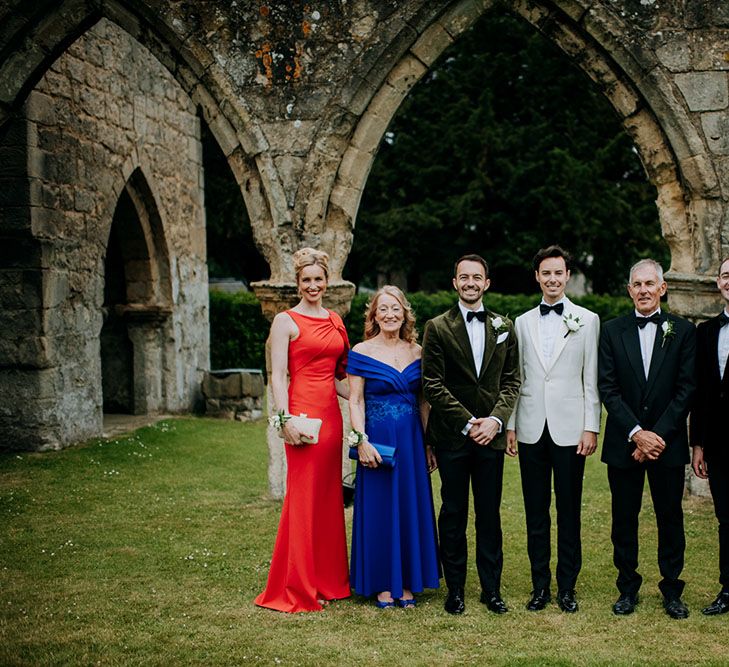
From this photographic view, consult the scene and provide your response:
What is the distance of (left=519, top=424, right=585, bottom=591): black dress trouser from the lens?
4.63 m

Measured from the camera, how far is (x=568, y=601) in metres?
4.69

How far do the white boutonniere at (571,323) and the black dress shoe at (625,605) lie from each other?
4.71 feet

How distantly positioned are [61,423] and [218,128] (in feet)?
14.4

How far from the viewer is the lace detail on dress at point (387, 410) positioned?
4.77 metres

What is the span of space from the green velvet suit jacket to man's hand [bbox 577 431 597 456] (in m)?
0.39

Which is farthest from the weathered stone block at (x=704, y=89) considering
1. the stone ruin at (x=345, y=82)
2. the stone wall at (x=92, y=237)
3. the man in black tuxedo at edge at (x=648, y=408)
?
the stone wall at (x=92, y=237)

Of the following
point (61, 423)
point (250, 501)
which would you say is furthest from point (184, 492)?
point (61, 423)

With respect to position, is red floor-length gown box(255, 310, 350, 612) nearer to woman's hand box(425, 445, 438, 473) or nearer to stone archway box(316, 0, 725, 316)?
woman's hand box(425, 445, 438, 473)

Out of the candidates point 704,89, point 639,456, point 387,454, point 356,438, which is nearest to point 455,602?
point 387,454

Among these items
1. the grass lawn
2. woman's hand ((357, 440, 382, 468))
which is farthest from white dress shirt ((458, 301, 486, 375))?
the grass lawn

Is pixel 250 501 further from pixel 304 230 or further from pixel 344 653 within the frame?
pixel 344 653

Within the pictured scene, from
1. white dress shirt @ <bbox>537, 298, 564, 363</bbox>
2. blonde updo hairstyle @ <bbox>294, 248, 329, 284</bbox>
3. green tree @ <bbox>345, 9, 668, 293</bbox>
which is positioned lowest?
white dress shirt @ <bbox>537, 298, 564, 363</bbox>

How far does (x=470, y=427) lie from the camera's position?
15.0 ft

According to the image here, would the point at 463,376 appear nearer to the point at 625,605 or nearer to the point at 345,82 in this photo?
the point at 625,605
